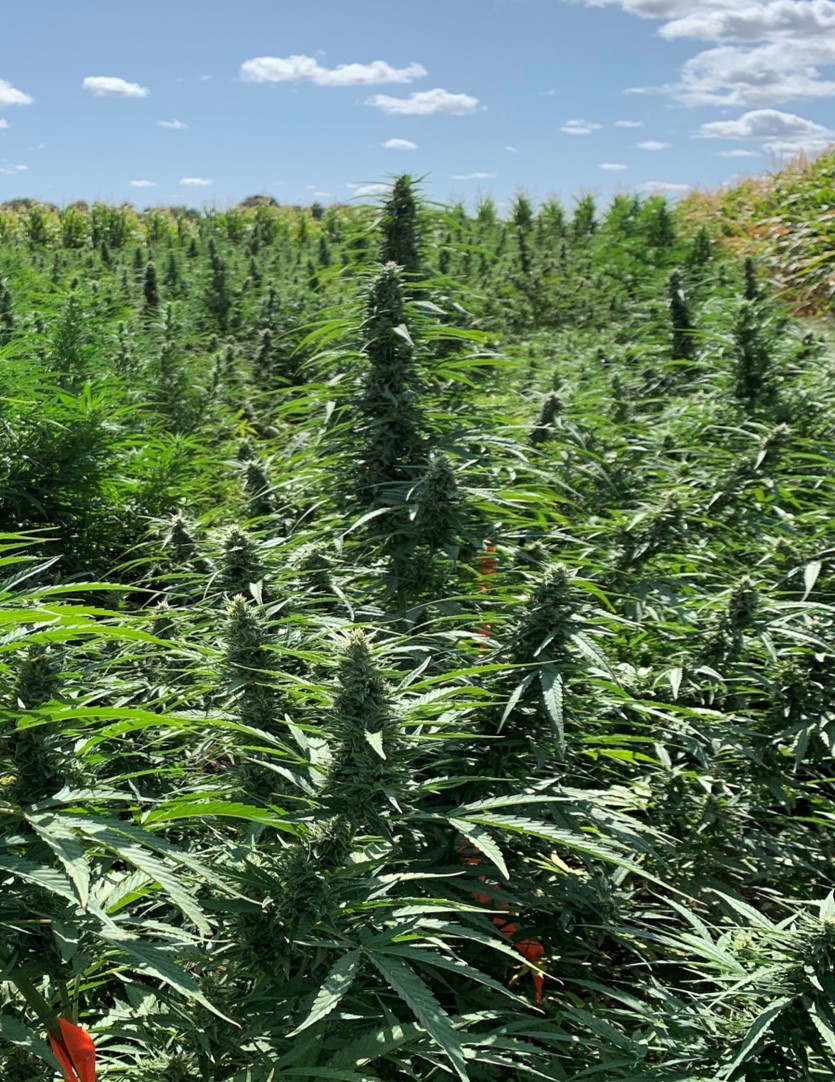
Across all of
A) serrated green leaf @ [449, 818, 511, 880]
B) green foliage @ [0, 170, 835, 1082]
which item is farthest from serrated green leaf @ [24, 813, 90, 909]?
serrated green leaf @ [449, 818, 511, 880]

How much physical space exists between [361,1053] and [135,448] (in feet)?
11.8

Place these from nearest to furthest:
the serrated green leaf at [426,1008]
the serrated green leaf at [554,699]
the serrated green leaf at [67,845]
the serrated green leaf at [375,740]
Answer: the serrated green leaf at [67,845]
the serrated green leaf at [426,1008]
the serrated green leaf at [375,740]
the serrated green leaf at [554,699]

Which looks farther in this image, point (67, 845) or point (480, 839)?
point (480, 839)

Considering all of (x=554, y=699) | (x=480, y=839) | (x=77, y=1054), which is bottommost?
(x=77, y=1054)

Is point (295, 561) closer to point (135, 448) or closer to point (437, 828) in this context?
point (437, 828)

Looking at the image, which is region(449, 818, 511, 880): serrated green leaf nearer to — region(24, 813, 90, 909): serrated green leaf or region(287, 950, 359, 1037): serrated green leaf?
region(287, 950, 359, 1037): serrated green leaf

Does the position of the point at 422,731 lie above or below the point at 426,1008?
above

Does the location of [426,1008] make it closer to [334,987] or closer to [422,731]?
[334,987]

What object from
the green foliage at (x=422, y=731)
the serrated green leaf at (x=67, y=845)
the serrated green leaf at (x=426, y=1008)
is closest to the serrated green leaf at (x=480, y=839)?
the green foliage at (x=422, y=731)

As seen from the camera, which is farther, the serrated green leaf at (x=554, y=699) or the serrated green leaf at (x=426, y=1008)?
the serrated green leaf at (x=554, y=699)

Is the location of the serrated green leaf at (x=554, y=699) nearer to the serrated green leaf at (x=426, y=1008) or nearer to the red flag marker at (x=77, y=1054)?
the serrated green leaf at (x=426, y=1008)

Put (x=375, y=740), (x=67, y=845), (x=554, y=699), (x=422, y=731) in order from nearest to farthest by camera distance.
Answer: (x=67, y=845) < (x=375, y=740) < (x=554, y=699) < (x=422, y=731)

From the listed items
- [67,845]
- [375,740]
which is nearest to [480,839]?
[375,740]

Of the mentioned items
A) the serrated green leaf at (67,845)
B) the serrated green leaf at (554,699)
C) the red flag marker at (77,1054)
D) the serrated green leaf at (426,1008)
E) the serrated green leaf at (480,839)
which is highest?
the serrated green leaf at (67,845)
